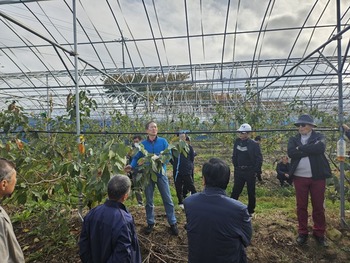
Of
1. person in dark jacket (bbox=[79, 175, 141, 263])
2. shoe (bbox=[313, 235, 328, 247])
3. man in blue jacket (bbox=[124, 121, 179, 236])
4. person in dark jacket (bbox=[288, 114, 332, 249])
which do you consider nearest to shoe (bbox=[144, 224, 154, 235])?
man in blue jacket (bbox=[124, 121, 179, 236])

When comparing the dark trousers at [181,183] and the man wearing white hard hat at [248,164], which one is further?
the dark trousers at [181,183]

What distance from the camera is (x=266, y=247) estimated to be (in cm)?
335

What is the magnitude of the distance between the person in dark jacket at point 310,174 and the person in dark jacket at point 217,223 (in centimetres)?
183

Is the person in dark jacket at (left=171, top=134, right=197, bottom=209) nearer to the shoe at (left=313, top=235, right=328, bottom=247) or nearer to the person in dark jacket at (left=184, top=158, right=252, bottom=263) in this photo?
the shoe at (left=313, top=235, right=328, bottom=247)

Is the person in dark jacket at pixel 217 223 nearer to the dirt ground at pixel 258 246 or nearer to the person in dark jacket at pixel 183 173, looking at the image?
the dirt ground at pixel 258 246

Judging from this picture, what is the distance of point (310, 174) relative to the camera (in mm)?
3324

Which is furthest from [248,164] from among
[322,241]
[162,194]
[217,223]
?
[217,223]

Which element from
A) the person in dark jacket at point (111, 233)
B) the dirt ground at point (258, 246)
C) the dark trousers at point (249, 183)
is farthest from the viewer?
the dark trousers at point (249, 183)

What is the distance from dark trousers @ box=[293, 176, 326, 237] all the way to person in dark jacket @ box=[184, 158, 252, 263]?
71.9 inches

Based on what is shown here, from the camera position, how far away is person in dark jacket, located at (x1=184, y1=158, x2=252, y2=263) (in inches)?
71.0

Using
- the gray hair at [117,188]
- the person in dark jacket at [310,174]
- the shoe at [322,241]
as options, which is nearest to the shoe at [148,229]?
the gray hair at [117,188]

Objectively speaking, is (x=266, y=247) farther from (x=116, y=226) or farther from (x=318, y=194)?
(x=116, y=226)

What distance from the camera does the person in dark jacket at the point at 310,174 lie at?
3.29 meters

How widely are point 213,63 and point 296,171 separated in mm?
8649
